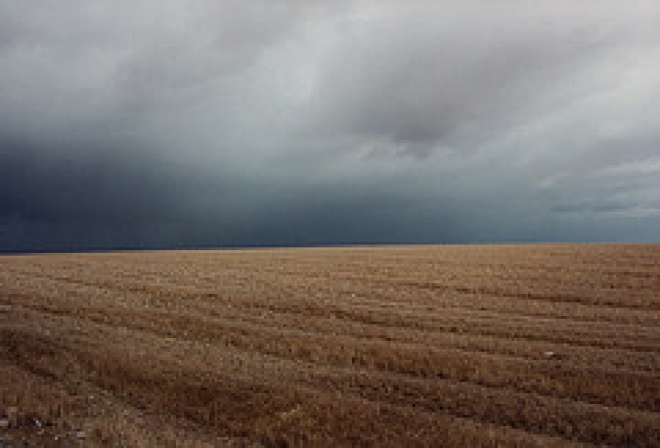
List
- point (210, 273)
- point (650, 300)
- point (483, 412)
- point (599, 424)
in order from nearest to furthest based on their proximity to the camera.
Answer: point (599, 424)
point (483, 412)
point (650, 300)
point (210, 273)

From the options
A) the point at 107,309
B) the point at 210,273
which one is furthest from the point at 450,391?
the point at 210,273

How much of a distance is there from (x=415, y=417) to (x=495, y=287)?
17670mm

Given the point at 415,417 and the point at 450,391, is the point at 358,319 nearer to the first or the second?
the point at 450,391

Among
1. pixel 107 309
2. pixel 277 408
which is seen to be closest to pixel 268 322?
pixel 107 309

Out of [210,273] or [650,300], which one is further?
[210,273]

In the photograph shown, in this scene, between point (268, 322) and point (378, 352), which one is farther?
point (268, 322)

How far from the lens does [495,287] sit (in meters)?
24.9

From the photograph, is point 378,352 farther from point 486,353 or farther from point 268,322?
point 268,322

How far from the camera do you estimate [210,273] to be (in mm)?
33031

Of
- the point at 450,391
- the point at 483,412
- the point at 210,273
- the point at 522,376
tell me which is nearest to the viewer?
the point at 483,412

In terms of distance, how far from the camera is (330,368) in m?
11.9

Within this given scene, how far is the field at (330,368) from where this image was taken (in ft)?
26.8

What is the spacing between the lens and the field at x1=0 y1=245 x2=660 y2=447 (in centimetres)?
818

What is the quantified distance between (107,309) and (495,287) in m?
18.7
